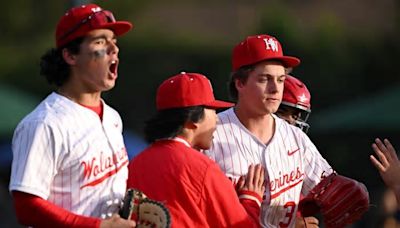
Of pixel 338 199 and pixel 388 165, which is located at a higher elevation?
pixel 388 165

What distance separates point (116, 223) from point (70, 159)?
0.37m

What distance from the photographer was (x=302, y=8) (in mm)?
34281

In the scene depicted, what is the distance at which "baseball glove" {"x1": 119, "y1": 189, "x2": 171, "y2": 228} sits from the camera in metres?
6.04

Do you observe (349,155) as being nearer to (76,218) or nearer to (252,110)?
(252,110)

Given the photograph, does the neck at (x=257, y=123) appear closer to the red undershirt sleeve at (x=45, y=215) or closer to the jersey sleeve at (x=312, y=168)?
the jersey sleeve at (x=312, y=168)

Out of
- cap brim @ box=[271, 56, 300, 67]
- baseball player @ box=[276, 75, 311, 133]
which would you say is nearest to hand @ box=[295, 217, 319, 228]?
baseball player @ box=[276, 75, 311, 133]

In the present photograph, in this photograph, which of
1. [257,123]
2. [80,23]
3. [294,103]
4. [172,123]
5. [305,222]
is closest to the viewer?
[80,23]

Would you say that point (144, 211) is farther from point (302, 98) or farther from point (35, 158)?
point (302, 98)

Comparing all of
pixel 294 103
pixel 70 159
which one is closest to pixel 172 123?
pixel 70 159

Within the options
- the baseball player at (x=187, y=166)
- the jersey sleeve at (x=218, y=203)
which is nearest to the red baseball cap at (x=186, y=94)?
the baseball player at (x=187, y=166)

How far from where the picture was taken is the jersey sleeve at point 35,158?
5.73 meters

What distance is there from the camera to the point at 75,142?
5.89 metres

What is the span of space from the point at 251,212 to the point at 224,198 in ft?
1.97

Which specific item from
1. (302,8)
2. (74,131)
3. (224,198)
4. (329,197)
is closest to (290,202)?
(329,197)
